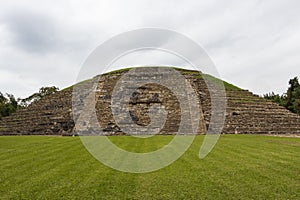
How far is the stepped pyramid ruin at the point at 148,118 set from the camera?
29295mm

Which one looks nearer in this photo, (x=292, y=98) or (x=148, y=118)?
(x=148, y=118)

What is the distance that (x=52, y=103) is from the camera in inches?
1437

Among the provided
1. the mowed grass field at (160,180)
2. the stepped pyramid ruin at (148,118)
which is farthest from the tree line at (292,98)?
the mowed grass field at (160,180)

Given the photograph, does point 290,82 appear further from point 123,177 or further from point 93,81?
point 123,177

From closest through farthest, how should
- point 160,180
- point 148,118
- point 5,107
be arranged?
point 160,180 → point 148,118 → point 5,107

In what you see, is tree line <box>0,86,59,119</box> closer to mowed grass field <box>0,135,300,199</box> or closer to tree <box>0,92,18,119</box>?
tree <box>0,92,18,119</box>

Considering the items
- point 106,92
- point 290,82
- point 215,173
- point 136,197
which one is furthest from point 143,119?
point 290,82

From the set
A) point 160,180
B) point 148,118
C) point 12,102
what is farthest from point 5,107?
point 160,180

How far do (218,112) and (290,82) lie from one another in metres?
32.7

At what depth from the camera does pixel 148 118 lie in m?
29.9

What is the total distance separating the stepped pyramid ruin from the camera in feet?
96.1

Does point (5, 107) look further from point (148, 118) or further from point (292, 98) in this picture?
point (292, 98)

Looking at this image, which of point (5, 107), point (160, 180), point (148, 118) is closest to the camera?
point (160, 180)

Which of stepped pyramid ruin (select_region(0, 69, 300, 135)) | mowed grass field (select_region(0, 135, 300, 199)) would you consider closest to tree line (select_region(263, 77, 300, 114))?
stepped pyramid ruin (select_region(0, 69, 300, 135))
